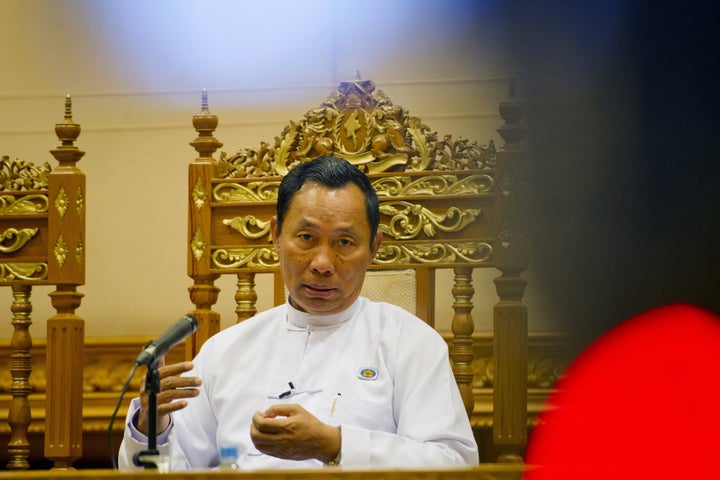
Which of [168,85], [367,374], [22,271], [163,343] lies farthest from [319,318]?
[168,85]

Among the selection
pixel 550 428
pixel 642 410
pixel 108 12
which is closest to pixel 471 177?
pixel 550 428

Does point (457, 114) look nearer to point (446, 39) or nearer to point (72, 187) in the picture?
point (446, 39)

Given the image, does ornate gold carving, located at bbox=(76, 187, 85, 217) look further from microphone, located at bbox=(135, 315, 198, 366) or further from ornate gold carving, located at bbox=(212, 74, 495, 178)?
microphone, located at bbox=(135, 315, 198, 366)

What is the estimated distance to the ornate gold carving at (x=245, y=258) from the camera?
3492mm

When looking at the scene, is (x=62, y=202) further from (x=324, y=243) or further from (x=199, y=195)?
(x=324, y=243)

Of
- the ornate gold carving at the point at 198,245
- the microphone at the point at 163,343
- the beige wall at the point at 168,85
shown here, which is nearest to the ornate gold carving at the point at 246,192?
the ornate gold carving at the point at 198,245

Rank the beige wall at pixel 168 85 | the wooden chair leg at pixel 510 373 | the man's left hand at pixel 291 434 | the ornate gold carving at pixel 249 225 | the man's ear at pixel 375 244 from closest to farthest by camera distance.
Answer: the man's left hand at pixel 291 434, the man's ear at pixel 375 244, the wooden chair leg at pixel 510 373, the ornate gold carving at pixel 249 225, the beige wall at pixel 168 85

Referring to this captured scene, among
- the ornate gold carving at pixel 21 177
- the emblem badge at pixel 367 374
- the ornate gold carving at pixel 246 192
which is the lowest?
the emblem badge at pixel 367 374

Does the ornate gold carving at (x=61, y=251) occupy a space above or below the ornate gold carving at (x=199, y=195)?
below

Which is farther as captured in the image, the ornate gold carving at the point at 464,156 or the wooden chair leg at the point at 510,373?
the ornate gold carving at the point at 464,156

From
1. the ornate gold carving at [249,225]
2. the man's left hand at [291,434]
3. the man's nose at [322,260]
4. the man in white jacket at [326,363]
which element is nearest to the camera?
the man's left hand at [291,434]

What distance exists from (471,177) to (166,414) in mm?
1376

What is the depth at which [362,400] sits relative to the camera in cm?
274

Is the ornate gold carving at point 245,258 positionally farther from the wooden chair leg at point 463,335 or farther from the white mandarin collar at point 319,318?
the wooden chair leg at point 463,335
